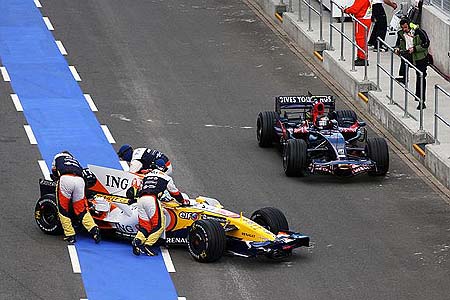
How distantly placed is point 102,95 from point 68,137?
2.99 m

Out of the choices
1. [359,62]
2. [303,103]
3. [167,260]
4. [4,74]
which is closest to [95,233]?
[167,260]

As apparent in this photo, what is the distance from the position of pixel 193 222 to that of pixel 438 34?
1196cm

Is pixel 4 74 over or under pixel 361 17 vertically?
under

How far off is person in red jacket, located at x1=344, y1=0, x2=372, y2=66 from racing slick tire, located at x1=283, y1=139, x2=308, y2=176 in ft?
21.5

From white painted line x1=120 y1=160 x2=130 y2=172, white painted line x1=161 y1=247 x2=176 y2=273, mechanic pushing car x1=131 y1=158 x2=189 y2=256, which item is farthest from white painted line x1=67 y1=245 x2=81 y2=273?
white painted line x1=120 y1=160 x2=130 y2=172

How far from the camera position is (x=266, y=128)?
2666cm

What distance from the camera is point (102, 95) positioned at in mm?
30188

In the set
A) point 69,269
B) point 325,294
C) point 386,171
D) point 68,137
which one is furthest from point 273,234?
point 68,137

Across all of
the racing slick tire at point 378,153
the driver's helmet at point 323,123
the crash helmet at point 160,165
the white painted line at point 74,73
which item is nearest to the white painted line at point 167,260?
the crash helmet at point 160,165

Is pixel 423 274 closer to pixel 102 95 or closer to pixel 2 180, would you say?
pixel 2 180

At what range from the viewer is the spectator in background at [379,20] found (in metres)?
31.7

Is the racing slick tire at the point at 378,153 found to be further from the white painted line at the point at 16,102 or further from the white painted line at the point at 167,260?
the white painted line at the point at 16,102

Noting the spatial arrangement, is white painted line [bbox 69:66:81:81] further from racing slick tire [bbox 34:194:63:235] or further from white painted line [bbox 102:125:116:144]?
racing slick tire [bbox 34:194:63:235]

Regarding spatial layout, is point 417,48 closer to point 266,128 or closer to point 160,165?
point 266,128
